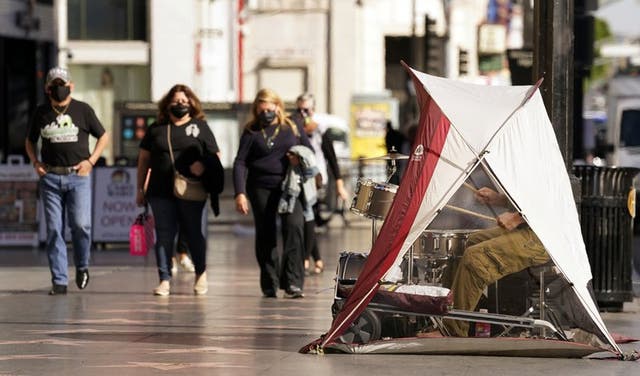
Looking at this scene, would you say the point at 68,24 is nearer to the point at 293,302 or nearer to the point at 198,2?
the point at 198,2

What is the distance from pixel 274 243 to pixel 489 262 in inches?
166

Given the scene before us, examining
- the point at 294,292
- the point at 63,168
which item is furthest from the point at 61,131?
the point at 294,292

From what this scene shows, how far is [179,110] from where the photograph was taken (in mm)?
14453

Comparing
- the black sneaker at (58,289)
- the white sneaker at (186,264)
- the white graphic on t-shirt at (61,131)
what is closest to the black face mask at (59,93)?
the white graphic on t-shirt at (61,131)

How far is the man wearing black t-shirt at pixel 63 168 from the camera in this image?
14523 millimetres

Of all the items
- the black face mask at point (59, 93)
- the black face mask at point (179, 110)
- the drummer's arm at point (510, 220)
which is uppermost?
the black face mask at point (59, 93)

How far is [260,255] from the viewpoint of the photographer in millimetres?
14492

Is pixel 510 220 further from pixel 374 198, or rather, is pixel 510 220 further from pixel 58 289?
pixel 58 289

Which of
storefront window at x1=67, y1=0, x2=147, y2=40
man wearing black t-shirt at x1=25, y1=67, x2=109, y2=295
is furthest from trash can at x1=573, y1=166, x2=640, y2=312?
storefront window at x1=67, y1=0, x2=147, y2=40

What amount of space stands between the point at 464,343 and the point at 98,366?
84.5 inches

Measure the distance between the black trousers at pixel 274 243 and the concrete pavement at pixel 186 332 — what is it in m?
0.19

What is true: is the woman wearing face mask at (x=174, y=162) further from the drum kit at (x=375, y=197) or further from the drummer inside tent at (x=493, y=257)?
the drummer inside tent at (x=493, y=257)

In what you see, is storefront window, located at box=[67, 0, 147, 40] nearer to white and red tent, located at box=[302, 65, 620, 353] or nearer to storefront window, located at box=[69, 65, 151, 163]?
storefront window, located at box=[69, 65, 151, 163]

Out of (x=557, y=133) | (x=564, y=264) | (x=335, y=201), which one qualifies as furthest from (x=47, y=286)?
(x=335, y=201)
